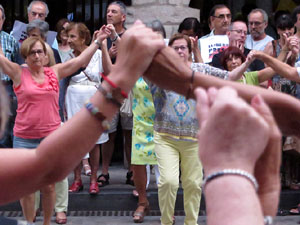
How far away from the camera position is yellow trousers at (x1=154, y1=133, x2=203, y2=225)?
6.11 meters

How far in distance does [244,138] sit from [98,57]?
20.2 ft

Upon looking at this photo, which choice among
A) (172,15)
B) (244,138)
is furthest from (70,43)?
(244,138)

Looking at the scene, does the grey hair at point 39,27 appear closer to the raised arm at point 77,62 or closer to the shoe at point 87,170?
the raised arm at point 77,62

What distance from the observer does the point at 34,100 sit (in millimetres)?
6125

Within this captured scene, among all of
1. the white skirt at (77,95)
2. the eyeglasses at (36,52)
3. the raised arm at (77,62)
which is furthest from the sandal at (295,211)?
the eyeglasses at (36,52)

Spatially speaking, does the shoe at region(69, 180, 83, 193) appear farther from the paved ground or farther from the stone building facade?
the stone building facade

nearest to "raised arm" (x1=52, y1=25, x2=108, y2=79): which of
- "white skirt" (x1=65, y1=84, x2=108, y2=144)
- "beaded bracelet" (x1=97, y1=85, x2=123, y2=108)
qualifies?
"white skirt" (x1=65, y1=84, x2=108, y2=144)

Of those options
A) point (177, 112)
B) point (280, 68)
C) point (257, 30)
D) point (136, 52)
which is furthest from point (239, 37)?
point (136, 52)

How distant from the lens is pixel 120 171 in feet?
28.0

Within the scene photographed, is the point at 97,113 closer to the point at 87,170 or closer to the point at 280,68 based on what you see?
the point at 280,68

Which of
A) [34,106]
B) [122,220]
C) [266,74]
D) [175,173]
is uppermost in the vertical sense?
[266,74]

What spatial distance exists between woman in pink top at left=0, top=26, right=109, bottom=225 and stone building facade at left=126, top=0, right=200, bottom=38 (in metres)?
2.21

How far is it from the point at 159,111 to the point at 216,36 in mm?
1674

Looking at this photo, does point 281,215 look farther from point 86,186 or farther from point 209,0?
point 209,0
